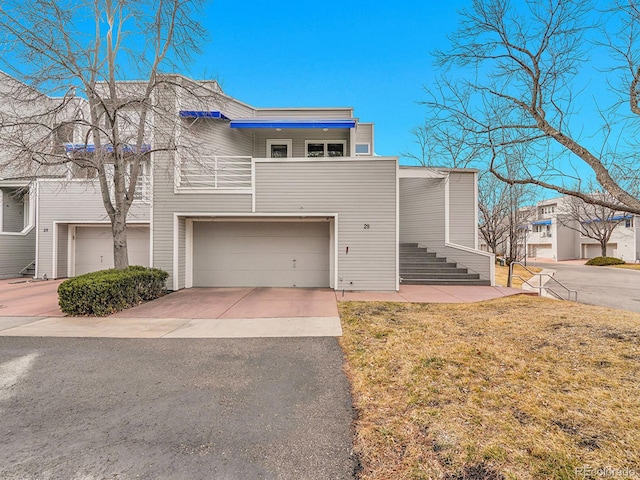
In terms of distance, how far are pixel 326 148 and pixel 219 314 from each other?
8.80 meters

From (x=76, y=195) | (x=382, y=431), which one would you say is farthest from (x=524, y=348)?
(x=76, y=195)

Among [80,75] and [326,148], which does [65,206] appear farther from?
[326,148]

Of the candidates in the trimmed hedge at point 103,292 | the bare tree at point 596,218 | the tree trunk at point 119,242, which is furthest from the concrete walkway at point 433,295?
the bare tree at point 596,218

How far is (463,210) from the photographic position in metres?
12.5

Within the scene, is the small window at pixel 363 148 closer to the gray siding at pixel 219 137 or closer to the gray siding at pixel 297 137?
the gray siding at pixel 297 137

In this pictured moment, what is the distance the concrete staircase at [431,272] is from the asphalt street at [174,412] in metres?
7.41

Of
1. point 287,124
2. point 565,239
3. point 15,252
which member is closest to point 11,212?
point 15,252

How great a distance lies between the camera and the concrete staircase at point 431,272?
36.1ft

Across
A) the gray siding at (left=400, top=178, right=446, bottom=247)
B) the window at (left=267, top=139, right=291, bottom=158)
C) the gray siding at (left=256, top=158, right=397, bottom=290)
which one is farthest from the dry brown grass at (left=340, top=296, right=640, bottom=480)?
the window at (left=267, top=139, right=291, bottom=158)

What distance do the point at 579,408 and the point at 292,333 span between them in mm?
4019

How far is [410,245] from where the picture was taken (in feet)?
43.2

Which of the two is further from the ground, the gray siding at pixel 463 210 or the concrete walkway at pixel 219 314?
the gray siding at pixel 463 210

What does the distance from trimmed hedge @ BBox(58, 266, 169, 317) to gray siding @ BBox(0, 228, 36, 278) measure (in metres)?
8.56

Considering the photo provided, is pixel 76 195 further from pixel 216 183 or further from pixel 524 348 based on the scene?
pixel 524 348
